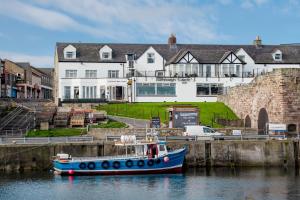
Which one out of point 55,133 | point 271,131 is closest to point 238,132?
point 271,131

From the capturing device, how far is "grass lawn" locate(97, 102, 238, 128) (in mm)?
71312

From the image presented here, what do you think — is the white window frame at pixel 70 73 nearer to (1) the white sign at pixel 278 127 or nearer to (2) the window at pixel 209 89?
(2) the window at pixel 209 89

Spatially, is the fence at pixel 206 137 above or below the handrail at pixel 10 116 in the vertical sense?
below

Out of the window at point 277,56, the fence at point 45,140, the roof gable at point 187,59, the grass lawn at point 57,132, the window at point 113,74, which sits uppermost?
the window at point 277,56

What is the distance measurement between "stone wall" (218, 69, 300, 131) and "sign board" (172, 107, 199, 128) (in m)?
8.65

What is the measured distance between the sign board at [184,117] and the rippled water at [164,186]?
10.7 metres

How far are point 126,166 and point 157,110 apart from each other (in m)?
25.0

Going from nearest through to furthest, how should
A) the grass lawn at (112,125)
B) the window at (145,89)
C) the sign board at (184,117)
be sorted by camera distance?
the sign board at (184,117) → the grass lawn at (112,125) → the window at (145,89)

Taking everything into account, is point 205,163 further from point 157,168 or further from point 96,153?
point 96,153

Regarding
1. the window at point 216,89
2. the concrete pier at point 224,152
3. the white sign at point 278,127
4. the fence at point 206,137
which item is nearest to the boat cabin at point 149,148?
the concrete pier at point 224,152

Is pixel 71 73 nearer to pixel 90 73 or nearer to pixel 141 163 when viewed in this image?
pixel 90 73

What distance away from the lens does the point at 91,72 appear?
87.1 m

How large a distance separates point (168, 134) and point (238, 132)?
735 cm

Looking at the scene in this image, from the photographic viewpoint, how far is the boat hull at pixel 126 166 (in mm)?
49844
